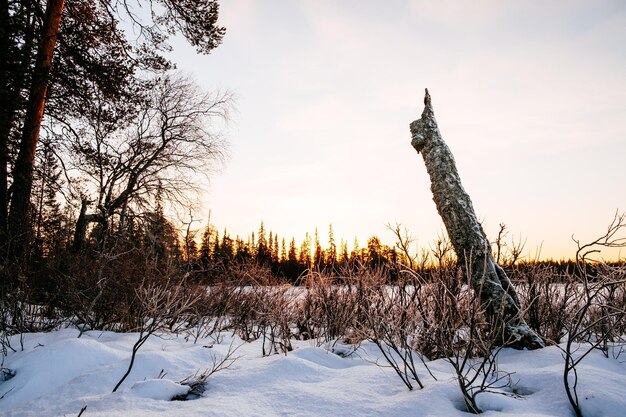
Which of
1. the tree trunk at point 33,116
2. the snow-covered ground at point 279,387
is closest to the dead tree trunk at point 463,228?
the snow-covered ground at point 279,387

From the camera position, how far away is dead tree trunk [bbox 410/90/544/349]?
3.41 m

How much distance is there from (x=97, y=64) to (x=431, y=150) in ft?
25.0

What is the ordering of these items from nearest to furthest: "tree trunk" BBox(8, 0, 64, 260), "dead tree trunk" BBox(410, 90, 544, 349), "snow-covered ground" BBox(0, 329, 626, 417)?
"snow-covered ground" BBox(0, 329, 626, 417), "dead tree trunk" BBox(410, 90, 544, 349), "tree trunk" BBox(8, 0, 64, 260)

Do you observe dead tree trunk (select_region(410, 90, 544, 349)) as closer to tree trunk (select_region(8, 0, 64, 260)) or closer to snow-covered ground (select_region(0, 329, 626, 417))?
snow-covered ground (select_region(0, 329, 626, 417))

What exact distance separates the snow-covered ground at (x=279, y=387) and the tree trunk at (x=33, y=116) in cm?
392

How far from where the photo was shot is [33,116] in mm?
6559

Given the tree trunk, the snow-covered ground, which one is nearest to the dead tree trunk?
the snow-covered ground

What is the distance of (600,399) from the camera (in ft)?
6.78

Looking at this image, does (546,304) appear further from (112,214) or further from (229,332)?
(112,214)

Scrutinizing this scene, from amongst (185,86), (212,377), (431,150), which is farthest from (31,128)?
(185,86)

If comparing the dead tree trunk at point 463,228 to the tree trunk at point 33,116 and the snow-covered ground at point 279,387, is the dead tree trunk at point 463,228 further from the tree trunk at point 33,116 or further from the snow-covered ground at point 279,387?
the tree trunk at point 33,116

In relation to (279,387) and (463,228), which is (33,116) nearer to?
(279,387)

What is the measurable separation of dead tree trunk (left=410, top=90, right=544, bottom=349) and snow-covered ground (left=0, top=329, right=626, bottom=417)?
13.5 inches

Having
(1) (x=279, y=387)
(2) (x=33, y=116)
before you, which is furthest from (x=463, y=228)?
(2) (x=33, y=116)
